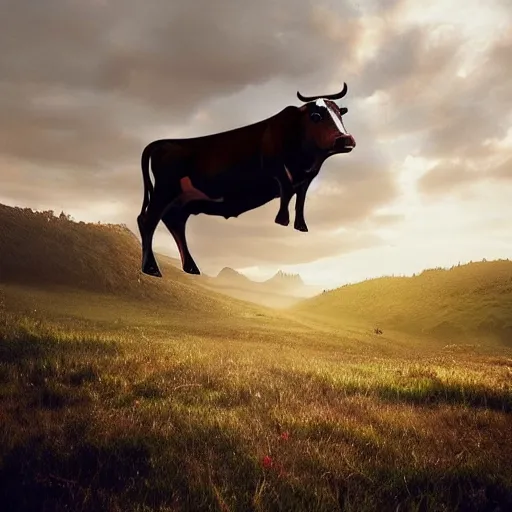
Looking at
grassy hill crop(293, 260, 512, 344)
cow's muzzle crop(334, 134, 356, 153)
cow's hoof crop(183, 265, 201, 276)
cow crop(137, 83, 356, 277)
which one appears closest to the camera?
cow's muzzle crop(334, 134, 356, 153)

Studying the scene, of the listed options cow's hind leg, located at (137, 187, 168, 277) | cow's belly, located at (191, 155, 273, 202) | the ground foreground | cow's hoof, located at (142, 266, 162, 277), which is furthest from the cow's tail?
the ground foreground

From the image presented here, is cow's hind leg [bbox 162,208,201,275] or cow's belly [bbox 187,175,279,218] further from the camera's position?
cow's hind leg [bbox 162,208,201,275]

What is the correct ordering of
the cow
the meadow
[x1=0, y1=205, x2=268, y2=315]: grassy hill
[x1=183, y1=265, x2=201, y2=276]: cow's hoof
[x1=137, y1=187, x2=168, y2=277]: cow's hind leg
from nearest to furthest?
the cow
[x1=137, y1=187, x2=168, y2=277]: cow's hind leg
[x1=183, y1=265, x2=201, y2=276]: cow's hoof
the meadow
[x1=0, y1=205, x2=268, y2=315]: grassy hill

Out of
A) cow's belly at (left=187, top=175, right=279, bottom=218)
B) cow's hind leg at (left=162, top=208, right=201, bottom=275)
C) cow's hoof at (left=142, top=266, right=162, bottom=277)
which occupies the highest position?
cow's belly at (left=187, top=175, right=279, bottom=218)

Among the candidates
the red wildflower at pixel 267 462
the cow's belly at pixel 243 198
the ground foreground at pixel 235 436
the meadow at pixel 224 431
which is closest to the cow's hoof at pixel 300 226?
the cow's belly at pixel 243 198

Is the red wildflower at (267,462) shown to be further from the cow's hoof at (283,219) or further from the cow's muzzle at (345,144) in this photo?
the cow's muzzle at (345,144)

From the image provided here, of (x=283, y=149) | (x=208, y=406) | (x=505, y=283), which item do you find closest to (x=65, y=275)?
(x=208, y=406)

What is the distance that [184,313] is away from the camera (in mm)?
35094

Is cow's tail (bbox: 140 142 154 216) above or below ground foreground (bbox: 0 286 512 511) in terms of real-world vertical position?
above

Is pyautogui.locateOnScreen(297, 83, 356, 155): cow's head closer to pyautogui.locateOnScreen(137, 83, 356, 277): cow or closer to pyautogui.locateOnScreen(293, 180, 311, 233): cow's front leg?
pyautogui.locateOnScreen(137, 83, 356, 277): cow

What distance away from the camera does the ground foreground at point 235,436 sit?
172 inches

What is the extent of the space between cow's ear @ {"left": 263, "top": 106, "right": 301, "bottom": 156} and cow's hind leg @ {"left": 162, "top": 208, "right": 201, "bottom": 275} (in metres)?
0.44

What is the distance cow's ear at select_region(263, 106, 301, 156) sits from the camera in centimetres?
178

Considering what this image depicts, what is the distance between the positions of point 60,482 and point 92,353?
6.98 metres
